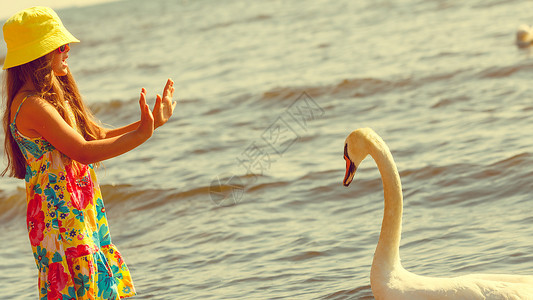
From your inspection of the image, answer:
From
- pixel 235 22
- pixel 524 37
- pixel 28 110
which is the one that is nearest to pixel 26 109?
pixel 28 110

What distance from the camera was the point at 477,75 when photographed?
12.2 meters

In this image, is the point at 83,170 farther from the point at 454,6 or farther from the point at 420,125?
the point at 454,6

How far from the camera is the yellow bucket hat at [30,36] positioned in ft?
12.1

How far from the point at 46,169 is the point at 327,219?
3.97 m

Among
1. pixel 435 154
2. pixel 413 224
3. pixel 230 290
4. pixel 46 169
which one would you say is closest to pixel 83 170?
pixel 46 169

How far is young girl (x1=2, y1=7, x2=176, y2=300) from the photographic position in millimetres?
3660

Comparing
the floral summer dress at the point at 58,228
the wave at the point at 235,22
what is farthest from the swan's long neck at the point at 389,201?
the wave at the point at 235,22

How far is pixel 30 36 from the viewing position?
3.70m

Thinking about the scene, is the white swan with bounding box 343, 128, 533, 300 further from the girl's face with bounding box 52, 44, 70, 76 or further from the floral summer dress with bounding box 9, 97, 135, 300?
→ the girl's face with bounding box 52, 44, 70, 76

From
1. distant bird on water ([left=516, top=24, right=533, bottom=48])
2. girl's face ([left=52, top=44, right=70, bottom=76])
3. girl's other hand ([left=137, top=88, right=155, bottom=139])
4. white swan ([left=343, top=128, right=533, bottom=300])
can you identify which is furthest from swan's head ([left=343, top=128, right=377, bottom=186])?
distant bird on water ([left=516, top=24, right=533, bottom=48])

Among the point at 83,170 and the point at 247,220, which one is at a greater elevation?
the point at 83,170

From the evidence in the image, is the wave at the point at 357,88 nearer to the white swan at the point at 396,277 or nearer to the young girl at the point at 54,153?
the white swan at the point at 396,277

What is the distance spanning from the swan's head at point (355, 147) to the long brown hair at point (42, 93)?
1390mm

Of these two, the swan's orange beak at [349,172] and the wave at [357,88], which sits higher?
the swan's orange beak at [349,172]
